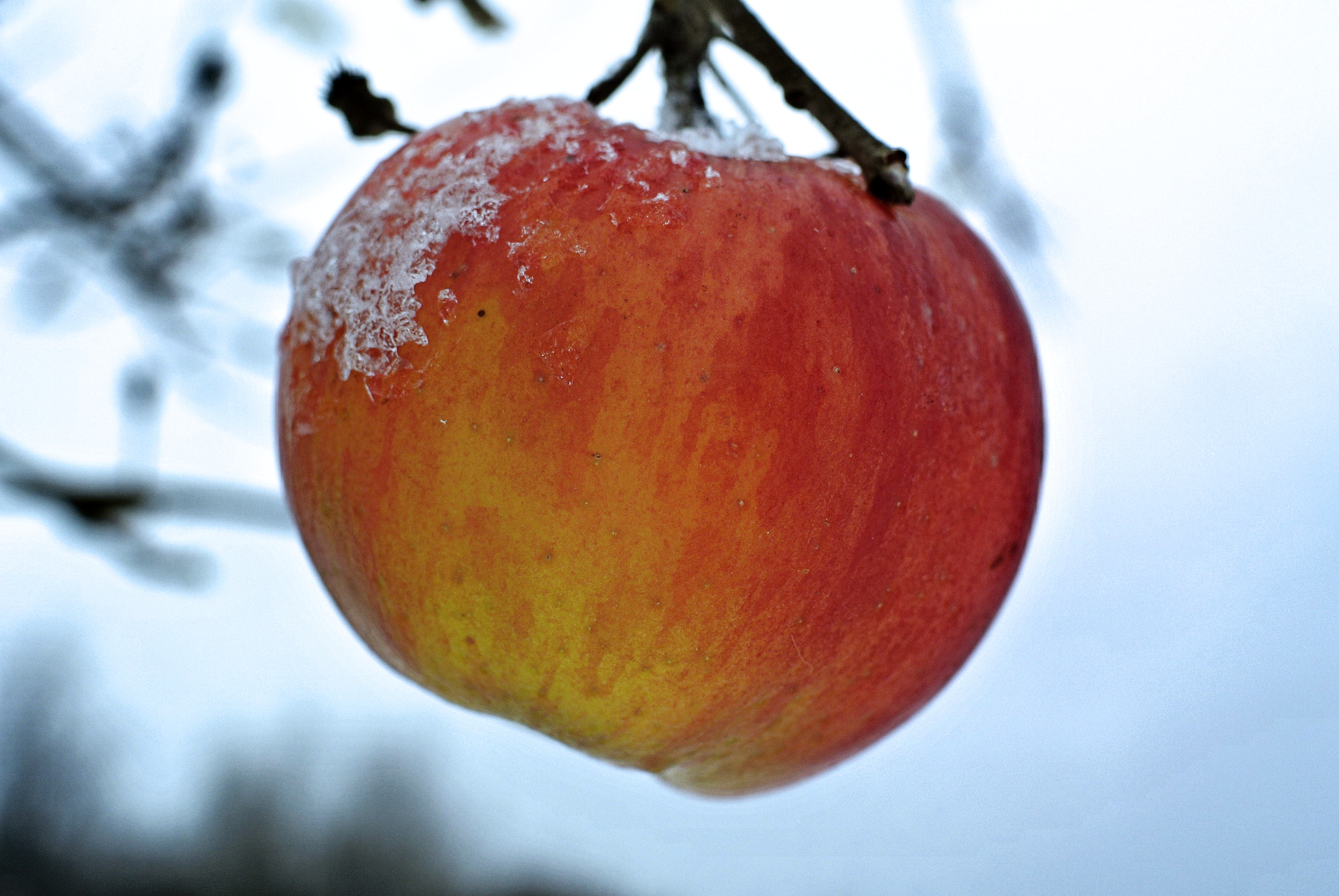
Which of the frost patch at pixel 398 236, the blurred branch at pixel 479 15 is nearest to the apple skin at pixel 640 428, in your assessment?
the frost patch at pixel 398 236

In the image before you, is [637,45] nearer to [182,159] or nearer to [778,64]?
[778,64]

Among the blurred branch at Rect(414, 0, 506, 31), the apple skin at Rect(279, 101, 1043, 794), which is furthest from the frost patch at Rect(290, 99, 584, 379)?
the blurred branch at Rect(414, 0, 506, 31)

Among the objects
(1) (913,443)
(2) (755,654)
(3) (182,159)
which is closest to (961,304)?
(1) (913,443)

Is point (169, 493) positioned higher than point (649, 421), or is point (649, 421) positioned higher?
point (169, 493)

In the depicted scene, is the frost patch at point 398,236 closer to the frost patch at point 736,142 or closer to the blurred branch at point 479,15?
the frost patch at point 736,142

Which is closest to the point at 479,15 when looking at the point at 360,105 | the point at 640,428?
the point at 360,105

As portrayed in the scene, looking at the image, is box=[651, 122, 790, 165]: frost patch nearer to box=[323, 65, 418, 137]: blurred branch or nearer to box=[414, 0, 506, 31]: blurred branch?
box=[323, 65, 418, 137]: blurred branch

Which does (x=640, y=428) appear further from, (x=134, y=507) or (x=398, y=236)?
(x=134, y=507)
